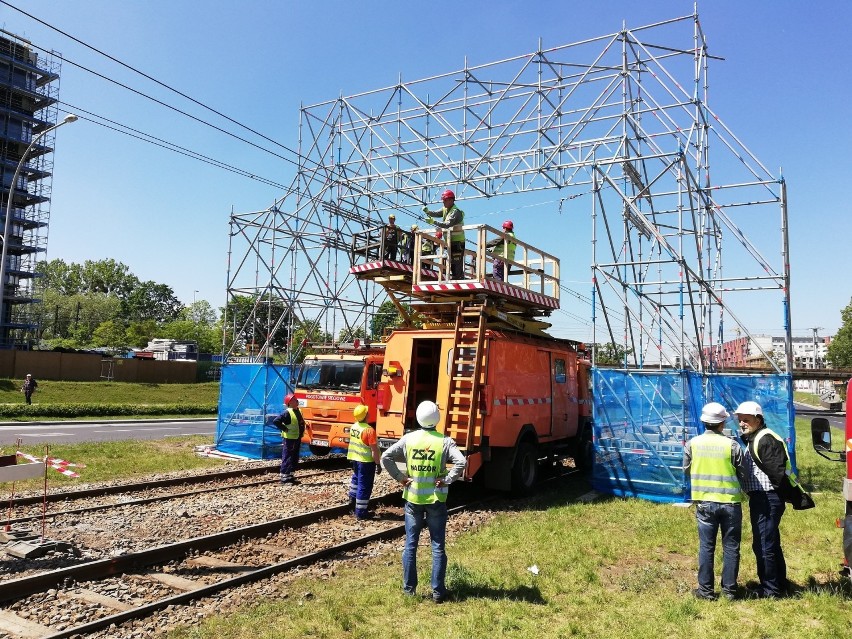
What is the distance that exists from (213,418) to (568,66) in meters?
24.5

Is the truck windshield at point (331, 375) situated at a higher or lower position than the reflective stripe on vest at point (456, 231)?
lower

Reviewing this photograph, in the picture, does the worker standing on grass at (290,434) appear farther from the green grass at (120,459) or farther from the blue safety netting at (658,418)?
the blue safety netting at (658,418)

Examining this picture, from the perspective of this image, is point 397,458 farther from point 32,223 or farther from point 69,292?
point 69,292

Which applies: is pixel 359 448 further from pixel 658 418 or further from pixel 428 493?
pixel 658 418

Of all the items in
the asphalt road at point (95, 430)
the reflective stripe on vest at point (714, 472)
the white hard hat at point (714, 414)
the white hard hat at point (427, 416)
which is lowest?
the asphalt road at point (95, 430)

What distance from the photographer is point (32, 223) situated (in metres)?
59.4

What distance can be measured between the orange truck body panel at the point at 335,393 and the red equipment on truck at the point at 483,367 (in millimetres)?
1465

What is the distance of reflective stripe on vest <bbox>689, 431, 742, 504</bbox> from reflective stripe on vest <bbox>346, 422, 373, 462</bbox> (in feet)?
14.9

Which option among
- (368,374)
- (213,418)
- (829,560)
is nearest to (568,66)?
(368,374)

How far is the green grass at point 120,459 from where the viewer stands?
12.3m

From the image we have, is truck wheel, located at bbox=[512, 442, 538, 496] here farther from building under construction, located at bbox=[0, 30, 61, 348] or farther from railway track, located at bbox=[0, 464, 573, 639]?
building under construction, located at bbox=[0, 30, 61, 348]

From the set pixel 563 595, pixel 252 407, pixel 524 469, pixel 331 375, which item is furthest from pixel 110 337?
pixel 563 595

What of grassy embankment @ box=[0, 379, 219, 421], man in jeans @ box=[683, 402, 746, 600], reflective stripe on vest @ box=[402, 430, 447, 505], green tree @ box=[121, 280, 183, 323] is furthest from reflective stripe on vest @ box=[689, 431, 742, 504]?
green tree @ box=[121, 280, 183, 323]

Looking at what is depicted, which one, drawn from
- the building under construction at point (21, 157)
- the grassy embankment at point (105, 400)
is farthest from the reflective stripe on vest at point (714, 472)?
the building under construction at point (21, 157)
